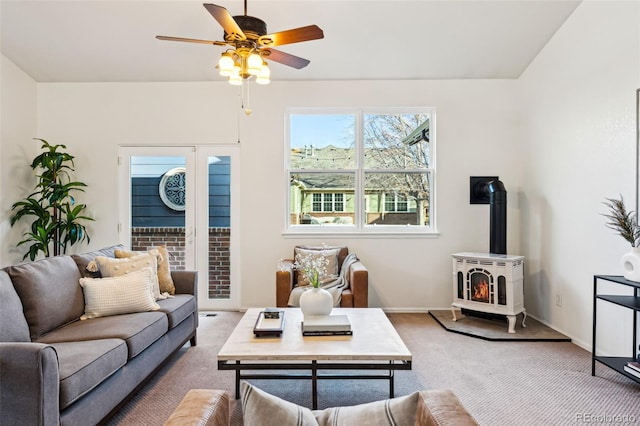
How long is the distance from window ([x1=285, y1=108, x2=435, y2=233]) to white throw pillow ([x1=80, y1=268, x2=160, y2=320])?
214 centimetres

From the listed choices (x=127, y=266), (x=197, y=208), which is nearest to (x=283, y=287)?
(x=127, y=266)

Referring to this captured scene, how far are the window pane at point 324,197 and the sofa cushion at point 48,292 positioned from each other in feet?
8.08

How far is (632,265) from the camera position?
2.40 metres

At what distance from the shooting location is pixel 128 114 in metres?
4.40

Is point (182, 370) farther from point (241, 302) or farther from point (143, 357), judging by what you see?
point (241, 302)

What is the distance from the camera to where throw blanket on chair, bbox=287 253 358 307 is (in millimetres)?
3434

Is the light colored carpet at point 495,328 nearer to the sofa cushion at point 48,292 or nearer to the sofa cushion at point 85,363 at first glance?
the sofa cushion at point 85,363

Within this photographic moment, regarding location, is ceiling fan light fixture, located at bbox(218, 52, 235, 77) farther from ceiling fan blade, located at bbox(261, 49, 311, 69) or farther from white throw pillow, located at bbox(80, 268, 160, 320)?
white throw pillow, located at bbox(80, 268, 160, 320)

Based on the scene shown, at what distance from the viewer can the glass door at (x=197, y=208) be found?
14.5 ft

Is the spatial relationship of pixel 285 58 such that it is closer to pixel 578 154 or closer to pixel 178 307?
pixel 178 307

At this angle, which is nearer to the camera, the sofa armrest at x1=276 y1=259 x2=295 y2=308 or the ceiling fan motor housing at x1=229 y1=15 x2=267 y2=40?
the ceiling fan motor housing at x1=229 y1=15 x2=267 y2=40

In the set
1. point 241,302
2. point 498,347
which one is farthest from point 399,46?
point 241,302

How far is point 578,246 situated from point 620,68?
1518mm

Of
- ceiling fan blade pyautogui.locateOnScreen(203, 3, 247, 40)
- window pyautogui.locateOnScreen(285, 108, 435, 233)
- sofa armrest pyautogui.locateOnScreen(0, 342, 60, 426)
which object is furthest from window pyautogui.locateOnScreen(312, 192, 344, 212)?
sofa armrest pyautogui.locateOnScreen(0, 342, 60, 426)
